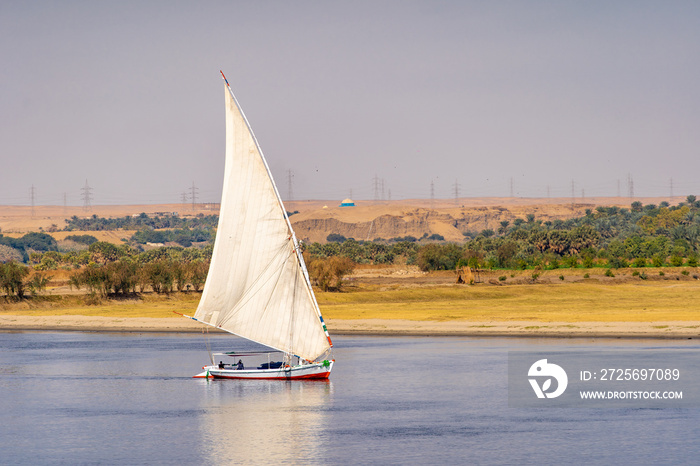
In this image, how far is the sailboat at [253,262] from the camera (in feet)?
149

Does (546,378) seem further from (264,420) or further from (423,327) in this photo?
(423,327)

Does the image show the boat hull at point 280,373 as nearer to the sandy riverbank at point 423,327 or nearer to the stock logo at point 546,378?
the stock logo at point 546,378

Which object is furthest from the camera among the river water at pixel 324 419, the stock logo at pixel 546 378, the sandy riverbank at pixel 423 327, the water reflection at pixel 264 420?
the sandy riverbank at pixel 423 327

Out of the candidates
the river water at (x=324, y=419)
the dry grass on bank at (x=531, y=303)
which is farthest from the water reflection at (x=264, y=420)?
the dry grass on bank at (x=531, y=303)

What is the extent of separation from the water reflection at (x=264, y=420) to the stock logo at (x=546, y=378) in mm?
10845

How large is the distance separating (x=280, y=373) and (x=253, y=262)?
6.67 m

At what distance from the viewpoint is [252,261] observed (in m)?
45.9

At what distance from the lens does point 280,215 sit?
45625 mm

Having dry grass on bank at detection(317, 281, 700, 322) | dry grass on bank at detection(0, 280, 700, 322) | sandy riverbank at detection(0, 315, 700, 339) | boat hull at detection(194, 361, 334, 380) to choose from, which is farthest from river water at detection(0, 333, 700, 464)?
dry grass on bank at detection(0, 280, 700, 322)

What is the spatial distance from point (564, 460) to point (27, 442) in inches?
817

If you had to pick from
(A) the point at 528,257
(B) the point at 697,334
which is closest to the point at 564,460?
(B) the point at 697,334

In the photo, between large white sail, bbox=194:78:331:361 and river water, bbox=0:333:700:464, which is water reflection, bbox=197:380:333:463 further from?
large white sail, bbox=194:78:331:361

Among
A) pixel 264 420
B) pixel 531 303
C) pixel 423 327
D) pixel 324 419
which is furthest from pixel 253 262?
A: pixel 531 303

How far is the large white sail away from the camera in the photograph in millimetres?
45594
